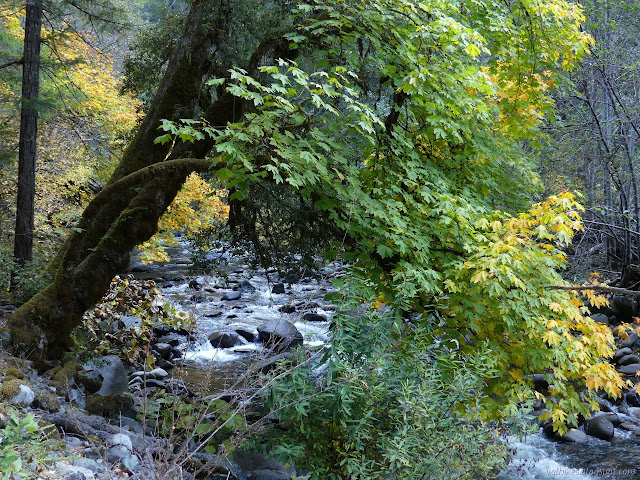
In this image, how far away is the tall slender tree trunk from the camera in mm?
9266

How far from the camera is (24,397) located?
4.75 m

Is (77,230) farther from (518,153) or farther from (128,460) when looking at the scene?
(518,153)

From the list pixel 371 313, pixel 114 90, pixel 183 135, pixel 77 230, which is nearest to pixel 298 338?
pixel 77 230

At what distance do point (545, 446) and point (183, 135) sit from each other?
7.13 m

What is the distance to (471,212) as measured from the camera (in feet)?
17.4

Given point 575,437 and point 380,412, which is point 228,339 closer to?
point 575,437

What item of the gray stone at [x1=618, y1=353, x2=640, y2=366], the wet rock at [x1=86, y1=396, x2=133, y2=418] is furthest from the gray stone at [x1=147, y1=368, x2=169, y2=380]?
the gray stone at [x1=618, y1=353, x2=640, y2=366]

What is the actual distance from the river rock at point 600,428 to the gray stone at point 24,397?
7.97 meters

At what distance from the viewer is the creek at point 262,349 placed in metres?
7.12

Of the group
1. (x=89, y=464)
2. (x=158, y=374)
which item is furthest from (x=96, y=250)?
(x=158, y=374)

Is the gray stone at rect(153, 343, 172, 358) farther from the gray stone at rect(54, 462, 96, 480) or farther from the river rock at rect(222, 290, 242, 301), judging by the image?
the gray stone at rect(54, 462, 96, 480)

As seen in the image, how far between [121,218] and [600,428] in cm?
776

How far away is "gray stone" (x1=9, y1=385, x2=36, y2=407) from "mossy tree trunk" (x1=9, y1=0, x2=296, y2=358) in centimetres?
154

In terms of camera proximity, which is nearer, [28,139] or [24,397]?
[24,397]
